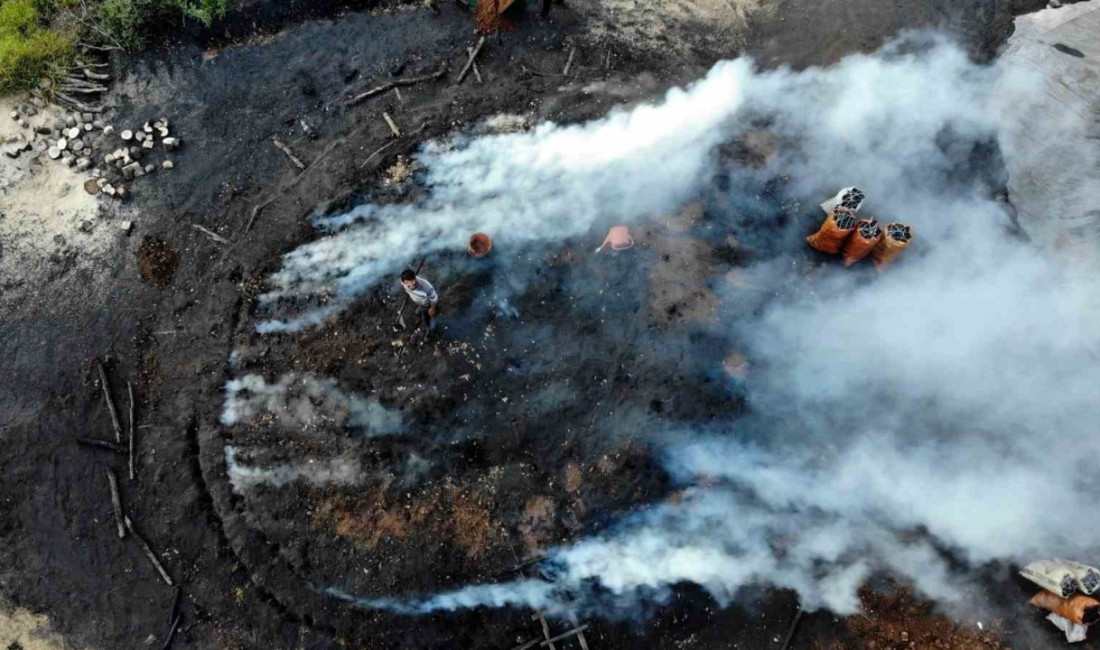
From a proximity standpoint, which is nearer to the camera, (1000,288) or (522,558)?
(522,558)

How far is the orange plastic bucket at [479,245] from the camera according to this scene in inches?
370

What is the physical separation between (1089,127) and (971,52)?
194cm

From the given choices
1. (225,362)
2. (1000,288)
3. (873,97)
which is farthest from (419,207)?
(1000,288)

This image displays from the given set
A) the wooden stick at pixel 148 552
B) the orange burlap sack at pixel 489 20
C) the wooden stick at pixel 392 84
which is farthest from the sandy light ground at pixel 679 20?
the wooden stick at pixel 148 552

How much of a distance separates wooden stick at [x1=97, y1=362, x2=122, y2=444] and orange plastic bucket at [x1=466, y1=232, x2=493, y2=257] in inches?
204

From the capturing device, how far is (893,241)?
8.95 metres

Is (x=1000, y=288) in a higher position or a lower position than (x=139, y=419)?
higher

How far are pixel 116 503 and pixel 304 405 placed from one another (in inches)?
104

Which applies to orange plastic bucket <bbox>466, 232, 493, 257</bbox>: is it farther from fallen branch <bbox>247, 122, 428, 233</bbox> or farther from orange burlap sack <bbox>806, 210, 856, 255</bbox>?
orange burlap sack <bbox>806, 210, 856, 255</bbox>

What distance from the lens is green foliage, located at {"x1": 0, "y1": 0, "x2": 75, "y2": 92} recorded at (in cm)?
1066

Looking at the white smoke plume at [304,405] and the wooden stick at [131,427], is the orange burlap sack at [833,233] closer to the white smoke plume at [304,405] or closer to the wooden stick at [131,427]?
the white smoke plume at [304,405]

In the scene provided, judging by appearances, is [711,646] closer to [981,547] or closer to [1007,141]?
[981,547]

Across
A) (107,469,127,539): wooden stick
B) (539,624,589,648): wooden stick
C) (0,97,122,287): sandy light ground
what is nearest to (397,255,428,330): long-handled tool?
(107,469,127,539): wooden stick

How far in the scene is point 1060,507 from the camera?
872 centimetres
